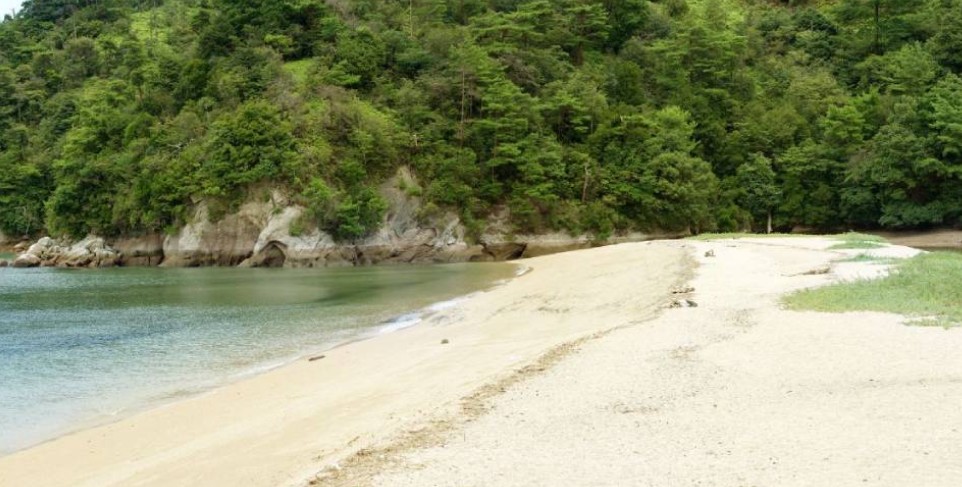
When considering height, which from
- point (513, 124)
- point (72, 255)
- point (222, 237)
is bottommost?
point (72, 255)

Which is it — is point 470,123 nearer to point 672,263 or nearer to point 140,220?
point 140,220

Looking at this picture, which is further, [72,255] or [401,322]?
[72,255]

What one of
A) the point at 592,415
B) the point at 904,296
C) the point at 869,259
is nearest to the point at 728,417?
the point at 592,415

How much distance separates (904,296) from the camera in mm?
13391

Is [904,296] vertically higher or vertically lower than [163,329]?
higher

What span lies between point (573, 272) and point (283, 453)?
2095cm

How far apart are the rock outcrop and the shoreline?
149ft

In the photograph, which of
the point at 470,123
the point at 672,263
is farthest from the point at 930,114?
the point at 672,263

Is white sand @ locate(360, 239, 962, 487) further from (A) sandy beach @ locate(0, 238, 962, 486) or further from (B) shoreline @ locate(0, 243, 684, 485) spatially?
(B) shoreline @ locate(0, 243, 684, 485)

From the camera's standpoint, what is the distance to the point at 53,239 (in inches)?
2226

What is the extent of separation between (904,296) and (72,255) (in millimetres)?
57248

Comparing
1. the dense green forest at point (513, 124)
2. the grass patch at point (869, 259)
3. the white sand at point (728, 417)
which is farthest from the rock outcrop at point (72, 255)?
the white sand at point (728, 417)

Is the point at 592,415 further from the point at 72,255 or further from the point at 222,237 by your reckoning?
the point at 72,255

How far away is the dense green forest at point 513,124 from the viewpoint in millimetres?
50219
